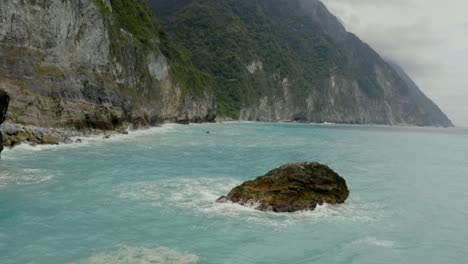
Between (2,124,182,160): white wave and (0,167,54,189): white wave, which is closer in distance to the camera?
(0,167,54,189): white wave

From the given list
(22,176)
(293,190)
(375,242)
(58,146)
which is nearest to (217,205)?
(293,190)

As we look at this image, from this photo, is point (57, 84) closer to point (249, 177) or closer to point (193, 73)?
point (249, 177)

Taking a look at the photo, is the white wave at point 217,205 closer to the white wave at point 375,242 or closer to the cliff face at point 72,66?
the white wave at point 375,242

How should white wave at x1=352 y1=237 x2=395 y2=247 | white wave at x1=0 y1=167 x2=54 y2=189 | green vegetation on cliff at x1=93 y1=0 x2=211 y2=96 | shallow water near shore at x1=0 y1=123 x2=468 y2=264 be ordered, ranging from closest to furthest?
shallow water near shore at x1=0 y1=123 x2=468 y2=264, white wave at x1=352 y1=237 x2=395 y2=247, white wave at x1=0 y1=167 x2=54 y2=189, green vegetation on cliff at x1=93 y1=0 x2=211 y2=96

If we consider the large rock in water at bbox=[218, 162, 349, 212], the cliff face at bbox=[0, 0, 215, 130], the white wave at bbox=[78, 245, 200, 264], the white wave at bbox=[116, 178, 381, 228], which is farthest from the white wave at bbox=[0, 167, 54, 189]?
the cliff face at bbox=[0, 0, 215, 130]

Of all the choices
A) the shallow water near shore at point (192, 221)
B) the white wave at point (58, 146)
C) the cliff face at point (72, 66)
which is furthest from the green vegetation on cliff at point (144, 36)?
the shallow water near shore at point (192, 221)

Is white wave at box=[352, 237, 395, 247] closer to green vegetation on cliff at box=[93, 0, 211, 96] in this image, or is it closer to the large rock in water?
the large rock in water

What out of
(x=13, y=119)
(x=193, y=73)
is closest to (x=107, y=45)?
(x=13, y=119)
